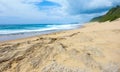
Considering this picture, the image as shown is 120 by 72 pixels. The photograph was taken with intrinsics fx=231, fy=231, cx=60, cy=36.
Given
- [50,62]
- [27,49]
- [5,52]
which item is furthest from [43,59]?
[5,52]

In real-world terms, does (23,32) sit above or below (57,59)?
below

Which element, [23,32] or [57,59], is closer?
[57,59]

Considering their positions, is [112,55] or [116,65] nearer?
[116,65]

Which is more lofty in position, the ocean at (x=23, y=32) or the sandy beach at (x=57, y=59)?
the sandy beach at (x=57, y=59)

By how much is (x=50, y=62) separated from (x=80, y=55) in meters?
0.77

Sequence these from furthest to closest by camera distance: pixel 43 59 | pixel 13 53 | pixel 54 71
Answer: pixel 13 53
pixel 43 59
pixel 54 71

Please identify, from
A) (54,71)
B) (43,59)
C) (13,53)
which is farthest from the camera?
(13,53)

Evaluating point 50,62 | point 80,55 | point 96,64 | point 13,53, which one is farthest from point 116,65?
point 13,53

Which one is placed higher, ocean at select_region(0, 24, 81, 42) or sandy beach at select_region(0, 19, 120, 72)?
sandy beach at select_region(0, 19, 120, 72)

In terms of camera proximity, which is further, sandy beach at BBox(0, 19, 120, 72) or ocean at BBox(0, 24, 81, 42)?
ocean at BBox(0, 24, 81, 42)

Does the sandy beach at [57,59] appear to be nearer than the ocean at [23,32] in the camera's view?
Yes

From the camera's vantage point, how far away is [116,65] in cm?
525

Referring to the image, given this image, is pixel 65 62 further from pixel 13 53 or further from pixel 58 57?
pixel 13 53

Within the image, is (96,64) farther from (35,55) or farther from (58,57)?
(35,55)
